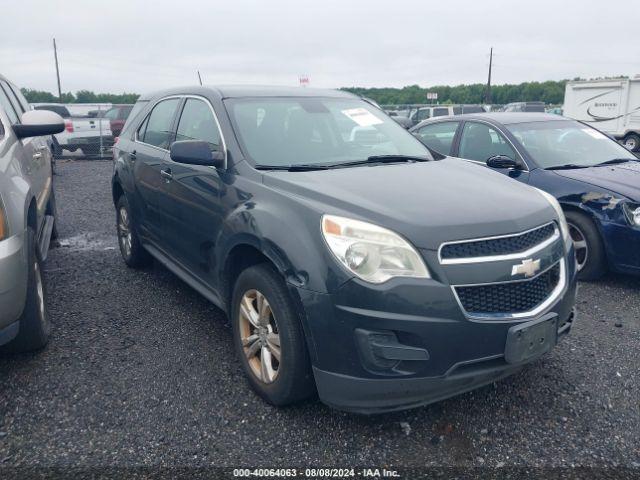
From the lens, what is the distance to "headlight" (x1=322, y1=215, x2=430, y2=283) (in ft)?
8.21

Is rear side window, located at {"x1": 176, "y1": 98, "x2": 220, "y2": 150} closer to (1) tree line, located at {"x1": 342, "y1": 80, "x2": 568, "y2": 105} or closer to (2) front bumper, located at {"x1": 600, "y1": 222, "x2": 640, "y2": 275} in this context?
(2) front bumper, located at {"x1": 600, "y1": 222, "x2": 640, "y2": 275}

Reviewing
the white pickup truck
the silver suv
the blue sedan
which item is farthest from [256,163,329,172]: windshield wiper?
the white pickup truck

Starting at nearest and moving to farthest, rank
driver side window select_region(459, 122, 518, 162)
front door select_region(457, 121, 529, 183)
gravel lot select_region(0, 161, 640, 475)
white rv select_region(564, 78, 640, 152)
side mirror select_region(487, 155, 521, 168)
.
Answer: gravel lot select_region(0, 161, 640, 475) → side mirror select_region(487, 155, 521, 168) → front door select_region(457, 121, 529, 183) → driver side window select_region(459, 122, 518, 162) → white rv select_region(564, 78, 640, 152)

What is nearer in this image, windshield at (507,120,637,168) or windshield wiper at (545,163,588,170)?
windshield wiper at (545,163,588,170)

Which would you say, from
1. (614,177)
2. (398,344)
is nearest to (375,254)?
(398,344)

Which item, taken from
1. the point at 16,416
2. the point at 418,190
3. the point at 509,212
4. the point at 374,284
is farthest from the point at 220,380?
the point at 509,212

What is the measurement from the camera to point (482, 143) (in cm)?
606

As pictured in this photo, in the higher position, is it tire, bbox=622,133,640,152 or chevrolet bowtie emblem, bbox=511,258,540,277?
chevrolet bowtie emblem, bbox=511,258,540,277

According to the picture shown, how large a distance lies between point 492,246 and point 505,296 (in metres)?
0.24

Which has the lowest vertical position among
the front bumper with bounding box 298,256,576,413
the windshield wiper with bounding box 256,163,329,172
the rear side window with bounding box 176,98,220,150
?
the front bumper with bounding box 298,256,576,413

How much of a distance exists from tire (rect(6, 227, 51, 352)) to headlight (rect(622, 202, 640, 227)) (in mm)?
4497

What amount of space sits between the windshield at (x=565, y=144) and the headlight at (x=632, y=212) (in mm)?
867

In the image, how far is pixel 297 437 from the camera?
2.81 m

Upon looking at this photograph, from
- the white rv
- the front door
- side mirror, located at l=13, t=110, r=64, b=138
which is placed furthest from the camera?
the white rv
